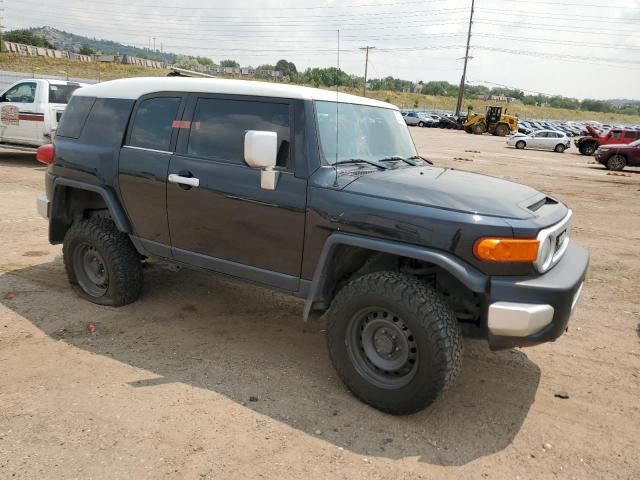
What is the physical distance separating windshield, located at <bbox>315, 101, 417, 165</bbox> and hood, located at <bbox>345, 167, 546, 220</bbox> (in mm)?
284

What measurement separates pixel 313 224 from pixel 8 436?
2.13m

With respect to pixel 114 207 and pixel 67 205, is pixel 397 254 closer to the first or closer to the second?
pixel 114 207

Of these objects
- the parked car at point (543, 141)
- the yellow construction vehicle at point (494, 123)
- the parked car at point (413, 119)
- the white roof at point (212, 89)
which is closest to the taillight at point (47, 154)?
the white roof at point (212, 89)

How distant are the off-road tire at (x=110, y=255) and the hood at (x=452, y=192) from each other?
2.29 metres

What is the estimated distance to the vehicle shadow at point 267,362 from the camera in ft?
10.5

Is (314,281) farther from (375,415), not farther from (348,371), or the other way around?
(375,415)

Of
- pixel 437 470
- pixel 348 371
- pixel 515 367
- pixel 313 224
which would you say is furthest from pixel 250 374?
pixel 515 367

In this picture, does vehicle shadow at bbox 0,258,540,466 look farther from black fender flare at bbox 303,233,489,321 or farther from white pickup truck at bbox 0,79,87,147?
white pickup truck at bbox 0,79,87,147

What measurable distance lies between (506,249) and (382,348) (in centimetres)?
98

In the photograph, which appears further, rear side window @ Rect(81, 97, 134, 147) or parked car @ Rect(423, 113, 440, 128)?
parked car @ Rect(423, 113, 440, 128)

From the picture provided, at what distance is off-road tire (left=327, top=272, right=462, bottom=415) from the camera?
305 cm

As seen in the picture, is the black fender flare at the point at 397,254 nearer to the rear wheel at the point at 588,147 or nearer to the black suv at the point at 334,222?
the black suv at the point at 334,222

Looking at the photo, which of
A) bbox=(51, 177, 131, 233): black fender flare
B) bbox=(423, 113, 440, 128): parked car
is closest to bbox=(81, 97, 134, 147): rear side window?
bbox=(51, 177, 131, 233): black fender flare

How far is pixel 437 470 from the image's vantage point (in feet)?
9.42
